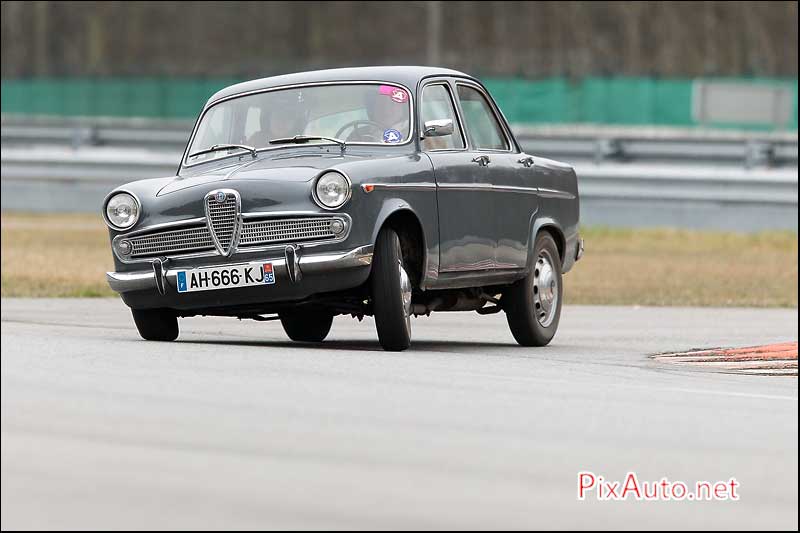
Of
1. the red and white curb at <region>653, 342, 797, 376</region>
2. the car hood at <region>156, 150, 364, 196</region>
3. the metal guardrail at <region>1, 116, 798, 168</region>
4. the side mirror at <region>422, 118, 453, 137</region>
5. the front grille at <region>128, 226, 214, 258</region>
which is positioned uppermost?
the metal guardrail at <region>1, 116, 798, 168</region>

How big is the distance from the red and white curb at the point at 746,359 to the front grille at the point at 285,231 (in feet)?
7.25

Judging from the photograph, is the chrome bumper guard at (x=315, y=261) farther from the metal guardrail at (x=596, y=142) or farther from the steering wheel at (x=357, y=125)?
the metal guardrail at (x=596, y=142)

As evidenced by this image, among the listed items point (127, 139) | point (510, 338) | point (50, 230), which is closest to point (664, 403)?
point (510, 338)

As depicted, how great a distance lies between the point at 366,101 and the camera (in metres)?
10.5

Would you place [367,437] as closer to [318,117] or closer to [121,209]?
[121,209]

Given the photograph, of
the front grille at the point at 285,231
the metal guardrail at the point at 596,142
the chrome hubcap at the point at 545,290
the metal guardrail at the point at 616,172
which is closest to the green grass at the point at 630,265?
the metal guardrail at the point at 616,172

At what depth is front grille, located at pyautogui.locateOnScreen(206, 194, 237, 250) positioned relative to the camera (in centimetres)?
945

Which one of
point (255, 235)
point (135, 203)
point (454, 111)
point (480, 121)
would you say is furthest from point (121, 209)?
point (480, 121)

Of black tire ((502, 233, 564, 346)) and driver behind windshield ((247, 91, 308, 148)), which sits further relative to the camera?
black tire ((502, 233, 564, 346))

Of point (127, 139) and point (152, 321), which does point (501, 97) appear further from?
point (152, 321)

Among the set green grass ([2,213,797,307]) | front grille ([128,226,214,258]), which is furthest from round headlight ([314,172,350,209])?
green grass ([2,213,797,307])

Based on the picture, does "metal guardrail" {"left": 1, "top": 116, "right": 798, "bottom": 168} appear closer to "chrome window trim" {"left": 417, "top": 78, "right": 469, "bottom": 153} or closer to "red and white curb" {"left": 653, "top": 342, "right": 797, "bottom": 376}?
"red and white curb" {"left": 653, "top": 342, "right": 797, "bottom": 376}

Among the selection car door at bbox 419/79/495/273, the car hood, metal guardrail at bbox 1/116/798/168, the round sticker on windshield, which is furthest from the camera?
metal guardrail at bbox 1/116/798/168

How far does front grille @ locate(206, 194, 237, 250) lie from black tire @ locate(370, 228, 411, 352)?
757mm
